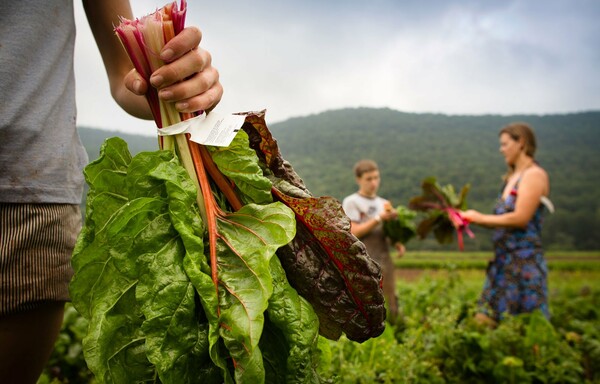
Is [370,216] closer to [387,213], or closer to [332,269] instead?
[387,213]

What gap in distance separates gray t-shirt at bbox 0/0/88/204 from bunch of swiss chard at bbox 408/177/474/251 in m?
5.26

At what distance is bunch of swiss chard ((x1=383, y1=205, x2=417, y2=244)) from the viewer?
6.61 metres

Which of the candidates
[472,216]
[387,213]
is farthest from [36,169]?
[387,213]

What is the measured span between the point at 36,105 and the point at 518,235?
4725 mm

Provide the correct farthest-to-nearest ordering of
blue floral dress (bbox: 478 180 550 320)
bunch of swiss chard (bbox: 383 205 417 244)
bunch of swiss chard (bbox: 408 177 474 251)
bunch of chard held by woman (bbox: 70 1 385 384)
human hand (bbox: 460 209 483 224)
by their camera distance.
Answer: bunch of swiss chard (bbox: 383 205 417 244) → bunch of swiss chard (bbox: 408 177 474 251) → human hand (bbox: 460 209 483 224) → blue floral dress (bbox: 478 180 550 320) → bunch of chard held by woman (bbox: 70 1 385 384)

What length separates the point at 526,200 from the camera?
458 centimetres

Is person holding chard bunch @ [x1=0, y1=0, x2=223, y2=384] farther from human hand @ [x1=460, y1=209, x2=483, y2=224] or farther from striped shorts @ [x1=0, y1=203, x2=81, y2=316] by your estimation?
human hand @ [x1=460, y1=209, x2=483, y2=224]

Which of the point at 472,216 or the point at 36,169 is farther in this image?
the point at 472,216

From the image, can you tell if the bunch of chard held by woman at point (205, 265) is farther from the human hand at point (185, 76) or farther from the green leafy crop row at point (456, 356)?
the green leafy crop row at point (456, 356)

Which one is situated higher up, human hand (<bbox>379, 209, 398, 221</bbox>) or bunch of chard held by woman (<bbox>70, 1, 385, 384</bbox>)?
bunch of chard held by woman (<bbox>70, 1, 385, 384</bbox>)

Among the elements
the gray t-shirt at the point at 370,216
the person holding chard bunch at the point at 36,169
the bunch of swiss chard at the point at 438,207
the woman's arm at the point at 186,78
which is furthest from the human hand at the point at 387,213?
the woman's arm at the point at 186,78

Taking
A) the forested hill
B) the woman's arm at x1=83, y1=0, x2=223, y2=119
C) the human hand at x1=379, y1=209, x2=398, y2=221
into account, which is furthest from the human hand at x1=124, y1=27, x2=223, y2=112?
the forested hill

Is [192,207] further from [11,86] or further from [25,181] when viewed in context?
[11,86]

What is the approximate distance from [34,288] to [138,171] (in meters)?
0.61
